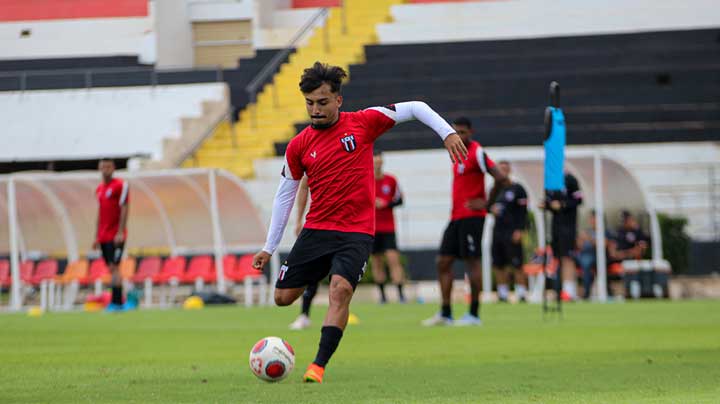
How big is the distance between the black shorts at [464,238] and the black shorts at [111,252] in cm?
733

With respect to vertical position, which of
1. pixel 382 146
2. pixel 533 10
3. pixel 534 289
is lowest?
pixel 534 289

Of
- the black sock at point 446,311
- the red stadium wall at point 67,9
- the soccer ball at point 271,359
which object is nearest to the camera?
the soccer ball at point 271,359

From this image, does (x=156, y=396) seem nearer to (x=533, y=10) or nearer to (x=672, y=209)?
(x=672, y=209)

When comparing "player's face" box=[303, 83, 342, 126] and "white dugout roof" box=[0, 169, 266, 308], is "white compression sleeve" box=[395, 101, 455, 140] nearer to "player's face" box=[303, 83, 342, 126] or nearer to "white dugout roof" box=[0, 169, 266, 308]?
"player's face" box=[303, 83, 342, 126]

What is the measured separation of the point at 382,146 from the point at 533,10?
8.22 m

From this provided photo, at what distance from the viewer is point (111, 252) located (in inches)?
839

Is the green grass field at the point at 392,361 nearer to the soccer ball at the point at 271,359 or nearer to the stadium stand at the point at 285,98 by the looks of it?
the soccer ball at the point at 271,359

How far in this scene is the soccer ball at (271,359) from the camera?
28.7 ft

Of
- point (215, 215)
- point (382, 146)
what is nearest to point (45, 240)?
point (215, 215)

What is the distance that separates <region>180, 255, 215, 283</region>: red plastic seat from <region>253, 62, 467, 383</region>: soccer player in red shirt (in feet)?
60.7

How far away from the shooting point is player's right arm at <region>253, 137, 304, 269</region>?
29.3 ft

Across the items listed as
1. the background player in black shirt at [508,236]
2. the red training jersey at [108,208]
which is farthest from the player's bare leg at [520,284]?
the red training jersey at [108,208]

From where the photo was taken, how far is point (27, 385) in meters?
9.30

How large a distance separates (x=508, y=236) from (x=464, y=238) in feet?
28.6
